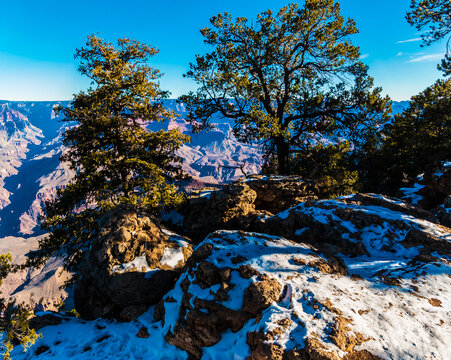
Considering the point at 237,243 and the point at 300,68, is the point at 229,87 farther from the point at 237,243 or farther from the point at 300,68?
the point at 237,243

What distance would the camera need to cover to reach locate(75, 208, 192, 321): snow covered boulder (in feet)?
27.8

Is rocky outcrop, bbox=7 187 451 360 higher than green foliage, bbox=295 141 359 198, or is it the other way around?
green foliage, bbox=295 141 359 198

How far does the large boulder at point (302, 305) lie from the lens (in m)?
4.69

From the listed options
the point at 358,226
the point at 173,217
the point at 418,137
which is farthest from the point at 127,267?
the point at 418,137

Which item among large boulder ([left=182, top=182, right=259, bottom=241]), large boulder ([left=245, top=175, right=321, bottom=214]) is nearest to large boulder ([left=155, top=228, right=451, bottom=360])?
large boulder ([left=182, top=182, right=259, bottom=241])

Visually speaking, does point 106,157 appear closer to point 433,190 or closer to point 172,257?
point 172,257

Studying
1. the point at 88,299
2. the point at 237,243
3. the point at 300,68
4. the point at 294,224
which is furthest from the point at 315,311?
the point at 300,68

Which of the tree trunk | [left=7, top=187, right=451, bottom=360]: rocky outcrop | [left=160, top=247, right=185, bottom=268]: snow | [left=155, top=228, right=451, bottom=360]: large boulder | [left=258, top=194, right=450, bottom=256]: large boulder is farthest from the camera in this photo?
the tree trunk

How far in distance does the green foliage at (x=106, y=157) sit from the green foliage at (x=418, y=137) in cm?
1998

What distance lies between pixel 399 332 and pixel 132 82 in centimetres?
1542

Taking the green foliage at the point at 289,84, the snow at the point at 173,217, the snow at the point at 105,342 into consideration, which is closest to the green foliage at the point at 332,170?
the green foliage at the point at 289,84

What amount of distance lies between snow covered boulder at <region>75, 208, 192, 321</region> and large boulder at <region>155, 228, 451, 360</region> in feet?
4.21

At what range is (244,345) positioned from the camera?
5.15 meters

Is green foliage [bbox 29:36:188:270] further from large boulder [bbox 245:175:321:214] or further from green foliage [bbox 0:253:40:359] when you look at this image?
large boulder [bbox 245:175:321:214]
